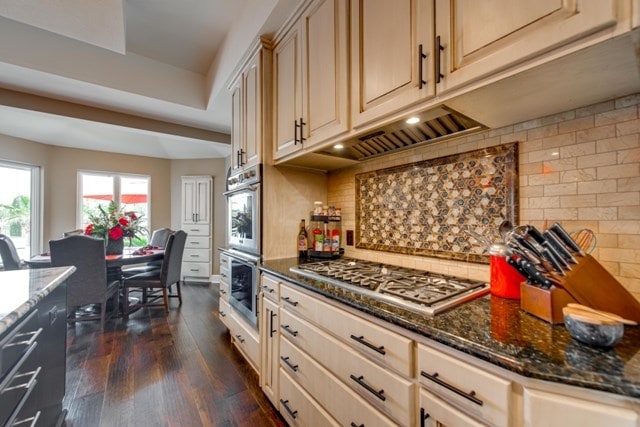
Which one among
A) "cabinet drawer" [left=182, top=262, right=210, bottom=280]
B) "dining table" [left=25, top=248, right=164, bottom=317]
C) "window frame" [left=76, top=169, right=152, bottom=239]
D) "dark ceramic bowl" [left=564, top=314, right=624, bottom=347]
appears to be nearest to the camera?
"dark ceramic bowl" [left=564, top=314, right=624, bottom=347]

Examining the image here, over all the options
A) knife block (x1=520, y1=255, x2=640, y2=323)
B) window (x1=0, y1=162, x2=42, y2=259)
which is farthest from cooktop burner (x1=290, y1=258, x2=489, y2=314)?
window (x1=0, y1=162, x2=42, y2=259)

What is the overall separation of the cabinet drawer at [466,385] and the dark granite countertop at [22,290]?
126 cm

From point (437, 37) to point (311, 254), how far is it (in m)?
1.46

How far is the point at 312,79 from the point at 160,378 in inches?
91.5

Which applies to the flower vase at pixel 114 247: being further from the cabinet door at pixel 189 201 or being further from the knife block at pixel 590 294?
the knife block at pixel 590 294

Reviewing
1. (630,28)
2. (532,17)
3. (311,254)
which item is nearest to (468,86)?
(532,17)

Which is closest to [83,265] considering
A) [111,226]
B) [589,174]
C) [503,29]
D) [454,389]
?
[111,226]

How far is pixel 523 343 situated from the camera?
673 millimetres

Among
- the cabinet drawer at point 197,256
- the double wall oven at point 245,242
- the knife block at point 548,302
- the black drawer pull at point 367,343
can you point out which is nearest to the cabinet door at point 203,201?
the cabinet drawer at point 197,256

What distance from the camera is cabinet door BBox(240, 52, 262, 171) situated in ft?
6.56

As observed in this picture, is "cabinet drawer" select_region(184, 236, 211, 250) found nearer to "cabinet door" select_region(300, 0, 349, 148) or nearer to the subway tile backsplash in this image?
"cabinet door" select_region(300, 0, 349, 148)

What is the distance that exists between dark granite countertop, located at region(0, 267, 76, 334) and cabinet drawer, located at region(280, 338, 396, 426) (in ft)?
3.53

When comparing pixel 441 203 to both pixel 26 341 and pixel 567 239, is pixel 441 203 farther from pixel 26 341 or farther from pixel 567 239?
pixel 26 341

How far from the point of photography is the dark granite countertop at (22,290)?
0.90m
